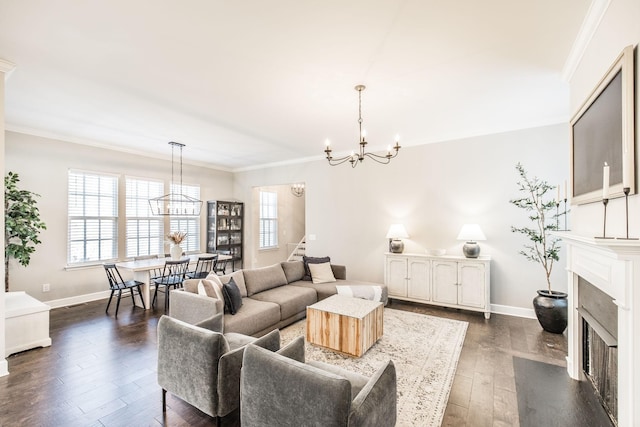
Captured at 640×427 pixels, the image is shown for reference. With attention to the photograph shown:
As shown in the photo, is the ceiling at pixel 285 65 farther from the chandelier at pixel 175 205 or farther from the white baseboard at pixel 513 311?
the white baseboard at pixel 513 311

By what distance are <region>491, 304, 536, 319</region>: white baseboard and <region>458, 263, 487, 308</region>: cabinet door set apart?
16.2 inches

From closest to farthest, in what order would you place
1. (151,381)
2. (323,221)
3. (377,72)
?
(151,381) < (377,72) < (323,221)

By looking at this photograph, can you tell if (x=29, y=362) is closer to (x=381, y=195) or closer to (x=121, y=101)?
(x=121, y=101)

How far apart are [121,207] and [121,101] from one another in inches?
117

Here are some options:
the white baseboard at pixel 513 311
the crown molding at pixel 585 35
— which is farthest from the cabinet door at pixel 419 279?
the crown molding at pixel 585 35

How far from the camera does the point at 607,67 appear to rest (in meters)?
1.96

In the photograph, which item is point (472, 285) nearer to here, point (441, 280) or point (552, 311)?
point (441, 280)

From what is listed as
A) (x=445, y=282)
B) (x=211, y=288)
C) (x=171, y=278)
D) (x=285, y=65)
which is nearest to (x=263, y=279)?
(x=211, y=288)

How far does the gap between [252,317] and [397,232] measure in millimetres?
2908

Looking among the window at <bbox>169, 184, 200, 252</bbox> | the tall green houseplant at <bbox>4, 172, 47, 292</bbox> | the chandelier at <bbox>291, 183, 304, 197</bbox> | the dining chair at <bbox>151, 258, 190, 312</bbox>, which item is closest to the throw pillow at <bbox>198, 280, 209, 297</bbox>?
the dining chair at <bbox>151, 258, 190, 312</bbox>

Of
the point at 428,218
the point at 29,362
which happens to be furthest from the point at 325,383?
the point at 428,218

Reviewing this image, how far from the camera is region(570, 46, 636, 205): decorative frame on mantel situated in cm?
157

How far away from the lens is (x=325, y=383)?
1422mm

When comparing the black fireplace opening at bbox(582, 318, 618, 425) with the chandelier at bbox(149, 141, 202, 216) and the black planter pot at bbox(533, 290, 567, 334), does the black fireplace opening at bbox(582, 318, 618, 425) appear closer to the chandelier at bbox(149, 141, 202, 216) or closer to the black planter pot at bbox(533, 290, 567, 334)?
the black planter pot at bbox(533, 290, 567, 334)
